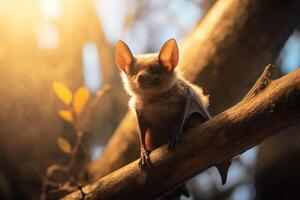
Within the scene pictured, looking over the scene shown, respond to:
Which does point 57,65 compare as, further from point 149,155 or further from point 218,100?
point 149,155

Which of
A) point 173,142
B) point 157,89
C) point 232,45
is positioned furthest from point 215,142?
point 232,45

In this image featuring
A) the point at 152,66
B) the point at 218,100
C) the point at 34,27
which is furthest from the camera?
the point at 34,27

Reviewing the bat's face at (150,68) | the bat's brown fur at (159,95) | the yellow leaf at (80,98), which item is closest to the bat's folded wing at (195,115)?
the bat's brown fur at (159,95)

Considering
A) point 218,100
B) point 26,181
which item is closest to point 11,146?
point 26,181

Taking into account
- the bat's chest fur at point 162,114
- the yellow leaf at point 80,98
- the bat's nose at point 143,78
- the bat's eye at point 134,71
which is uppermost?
the yellow leaf at point 80,98

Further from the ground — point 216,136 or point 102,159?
point 102,159

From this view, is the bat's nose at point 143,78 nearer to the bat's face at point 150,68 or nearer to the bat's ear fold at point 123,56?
the bat's face at point 150,68

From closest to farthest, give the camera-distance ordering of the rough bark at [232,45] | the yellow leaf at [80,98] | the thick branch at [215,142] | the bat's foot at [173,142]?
the thick branch at [215,142], the bat's foot at [173,142], the yellow leaf at [80,98], the rough bark at [232,45]
